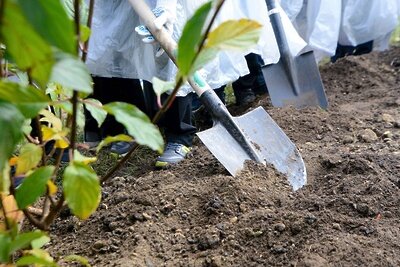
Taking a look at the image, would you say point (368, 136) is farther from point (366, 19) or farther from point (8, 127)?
point (8, 127)

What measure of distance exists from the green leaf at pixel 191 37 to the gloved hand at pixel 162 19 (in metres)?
1.73

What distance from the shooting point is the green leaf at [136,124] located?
731mm

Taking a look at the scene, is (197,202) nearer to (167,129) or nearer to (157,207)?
(157,207)

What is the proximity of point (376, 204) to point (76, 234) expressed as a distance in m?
0.93

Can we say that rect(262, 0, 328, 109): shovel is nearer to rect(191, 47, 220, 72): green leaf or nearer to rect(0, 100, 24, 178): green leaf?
rect(191, 47, 220, 72): green leaf

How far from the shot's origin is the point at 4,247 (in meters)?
0.78

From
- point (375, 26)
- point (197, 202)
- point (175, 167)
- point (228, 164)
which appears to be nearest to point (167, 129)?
point (175, 167)

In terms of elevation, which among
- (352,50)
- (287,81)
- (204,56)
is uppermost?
(204,56)

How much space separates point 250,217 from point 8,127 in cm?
116

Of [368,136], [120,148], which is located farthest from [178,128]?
[368,136]

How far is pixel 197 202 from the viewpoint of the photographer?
187cm

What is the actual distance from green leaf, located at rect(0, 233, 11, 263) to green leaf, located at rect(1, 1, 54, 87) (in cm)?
31

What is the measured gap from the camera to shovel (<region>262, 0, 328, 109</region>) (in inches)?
124

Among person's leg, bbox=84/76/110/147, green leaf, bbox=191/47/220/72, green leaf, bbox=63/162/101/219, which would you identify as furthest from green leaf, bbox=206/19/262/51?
person's leg, bbox=84/76/110/147
